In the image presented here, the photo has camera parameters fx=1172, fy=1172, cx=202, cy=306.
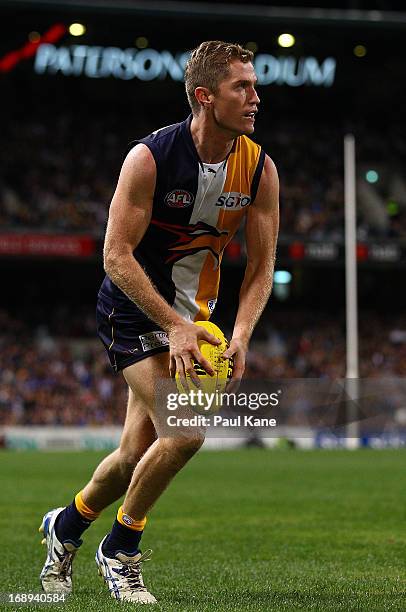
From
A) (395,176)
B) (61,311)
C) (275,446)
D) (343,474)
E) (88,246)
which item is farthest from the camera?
(395,176)

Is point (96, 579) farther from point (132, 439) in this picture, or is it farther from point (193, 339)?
point (193, 339)

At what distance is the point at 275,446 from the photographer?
28203mm

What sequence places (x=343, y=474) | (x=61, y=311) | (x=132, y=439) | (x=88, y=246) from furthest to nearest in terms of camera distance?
(x=61, y=311), (x=88, y=246), (x=343, y=474), (x=132, y=439)

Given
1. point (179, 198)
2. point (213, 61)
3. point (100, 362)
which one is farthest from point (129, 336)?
point (100, 362)

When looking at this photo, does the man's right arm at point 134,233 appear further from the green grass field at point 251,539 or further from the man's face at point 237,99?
the green grass field at point 251,539

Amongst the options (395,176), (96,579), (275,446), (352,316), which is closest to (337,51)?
(395,176)

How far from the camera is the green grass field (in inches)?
218

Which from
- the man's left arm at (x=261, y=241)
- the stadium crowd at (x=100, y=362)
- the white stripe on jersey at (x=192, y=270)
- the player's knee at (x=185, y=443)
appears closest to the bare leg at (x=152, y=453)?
the player's knee at (x=185, y=443)

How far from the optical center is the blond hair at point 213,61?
5.08 m

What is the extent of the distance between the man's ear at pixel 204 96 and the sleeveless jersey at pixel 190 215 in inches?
9.9

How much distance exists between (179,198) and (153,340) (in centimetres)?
68

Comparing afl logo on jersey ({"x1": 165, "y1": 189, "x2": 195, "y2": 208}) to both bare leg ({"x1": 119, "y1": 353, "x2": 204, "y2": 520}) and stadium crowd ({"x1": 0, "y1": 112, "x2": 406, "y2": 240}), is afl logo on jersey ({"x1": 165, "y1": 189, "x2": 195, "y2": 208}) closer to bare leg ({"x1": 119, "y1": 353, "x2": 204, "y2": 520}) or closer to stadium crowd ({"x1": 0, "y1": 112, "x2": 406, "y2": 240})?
bare leg ({"x1": 119, "y1": 353, "x2": 204, "y2": 520})

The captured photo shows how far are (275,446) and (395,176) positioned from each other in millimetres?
13419

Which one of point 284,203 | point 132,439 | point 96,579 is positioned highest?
point 284,203
